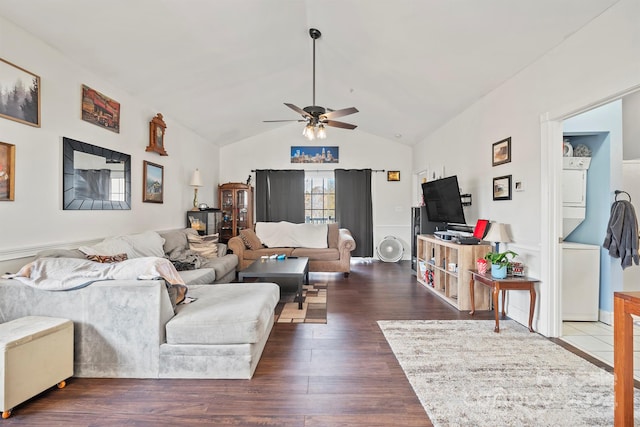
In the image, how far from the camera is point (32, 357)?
1771mm

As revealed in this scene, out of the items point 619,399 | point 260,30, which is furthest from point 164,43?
point 619,399

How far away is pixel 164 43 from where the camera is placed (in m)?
3.01

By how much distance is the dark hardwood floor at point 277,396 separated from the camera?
168 cm

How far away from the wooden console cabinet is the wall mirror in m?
3.91

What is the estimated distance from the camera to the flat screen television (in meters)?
3.93

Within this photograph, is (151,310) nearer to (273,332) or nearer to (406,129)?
(273,332)

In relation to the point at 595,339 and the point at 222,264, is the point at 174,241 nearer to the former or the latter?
the point at 222,264

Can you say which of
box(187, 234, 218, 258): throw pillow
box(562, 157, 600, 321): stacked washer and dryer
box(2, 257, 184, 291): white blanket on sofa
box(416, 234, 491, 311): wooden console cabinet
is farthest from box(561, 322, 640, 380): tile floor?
box(187, 234, 218, 258): throw pillow

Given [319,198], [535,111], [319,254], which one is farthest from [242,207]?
[535,111]

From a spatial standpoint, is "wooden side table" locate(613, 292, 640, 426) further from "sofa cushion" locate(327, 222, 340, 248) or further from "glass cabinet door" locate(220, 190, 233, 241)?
"glass cabinet door" locate(220, 190, 233, 241)

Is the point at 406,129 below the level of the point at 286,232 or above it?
above

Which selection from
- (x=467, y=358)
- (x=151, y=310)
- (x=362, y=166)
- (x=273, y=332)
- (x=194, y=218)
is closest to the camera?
(x=151, y=310)

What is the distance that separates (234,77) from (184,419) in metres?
3.80

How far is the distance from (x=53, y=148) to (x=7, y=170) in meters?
0.48
